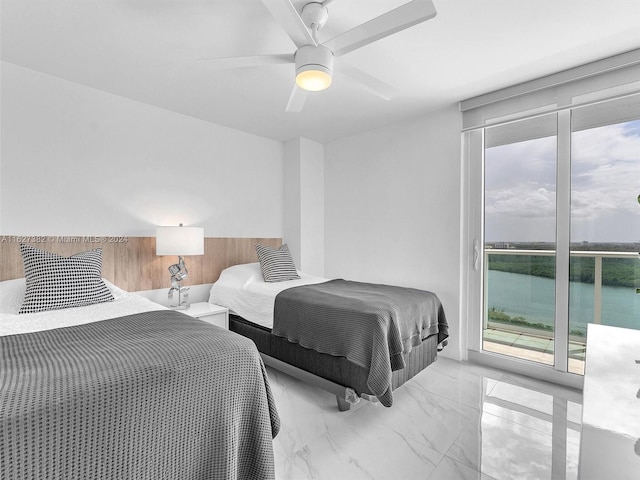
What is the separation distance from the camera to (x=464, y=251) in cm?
309

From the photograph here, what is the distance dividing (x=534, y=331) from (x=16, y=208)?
13.8ft

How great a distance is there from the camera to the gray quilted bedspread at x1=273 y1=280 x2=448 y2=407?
77.7 inches

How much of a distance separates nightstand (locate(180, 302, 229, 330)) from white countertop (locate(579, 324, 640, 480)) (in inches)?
99.4

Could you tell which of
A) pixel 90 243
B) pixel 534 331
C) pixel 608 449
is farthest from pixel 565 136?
pixel 90 243

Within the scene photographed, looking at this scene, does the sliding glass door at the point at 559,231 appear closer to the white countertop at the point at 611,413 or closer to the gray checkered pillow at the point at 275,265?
the white countertop at the point at 611,413

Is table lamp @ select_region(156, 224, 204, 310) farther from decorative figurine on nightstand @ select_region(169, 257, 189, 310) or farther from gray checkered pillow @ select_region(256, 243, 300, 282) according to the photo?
gray checkered pillow @ select_region(256, 243, 300, 282)

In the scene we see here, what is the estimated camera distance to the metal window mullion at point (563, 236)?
8.35 ft

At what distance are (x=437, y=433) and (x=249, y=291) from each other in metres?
1.80

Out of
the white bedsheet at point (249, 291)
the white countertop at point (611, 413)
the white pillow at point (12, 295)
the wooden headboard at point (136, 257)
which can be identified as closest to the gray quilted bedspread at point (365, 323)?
the white bedsheet at point (249, 291)

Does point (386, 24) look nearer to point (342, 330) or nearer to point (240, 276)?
point (342, 330)

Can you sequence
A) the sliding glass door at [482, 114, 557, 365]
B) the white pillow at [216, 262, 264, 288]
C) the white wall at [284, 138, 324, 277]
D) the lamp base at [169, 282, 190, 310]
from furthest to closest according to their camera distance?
1. the white wall at [284, 138, 324, 277]
2. the white pillow at [216, 262, 264, 288]
3. the lamp base at [169, 282, 190, 310]
4. the sliding glass door at [482, 114, 557, 365]

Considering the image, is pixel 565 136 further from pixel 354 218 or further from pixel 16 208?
pixel 16 208

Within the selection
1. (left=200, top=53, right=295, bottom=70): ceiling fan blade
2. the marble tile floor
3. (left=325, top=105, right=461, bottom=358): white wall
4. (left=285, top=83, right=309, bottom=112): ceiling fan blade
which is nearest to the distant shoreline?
(left=325, top=105, right=461, bottom=358): white wall

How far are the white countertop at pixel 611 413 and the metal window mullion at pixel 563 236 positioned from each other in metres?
1.20
